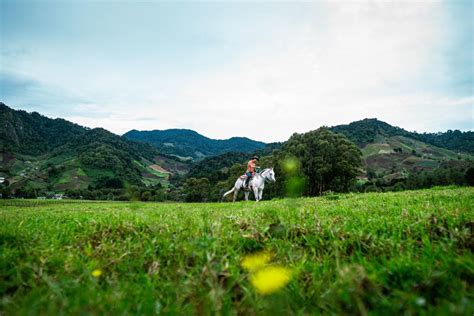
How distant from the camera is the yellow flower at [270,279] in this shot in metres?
2.21

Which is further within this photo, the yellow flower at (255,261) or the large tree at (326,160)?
the large tree at (326,160)

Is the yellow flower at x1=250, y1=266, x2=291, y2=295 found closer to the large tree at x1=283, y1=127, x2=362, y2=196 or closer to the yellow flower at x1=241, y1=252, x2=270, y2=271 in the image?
the yellow flower at x1=241, y1=252, x2=270, y2=271

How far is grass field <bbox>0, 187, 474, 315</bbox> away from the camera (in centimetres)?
184

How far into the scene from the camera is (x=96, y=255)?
296cm

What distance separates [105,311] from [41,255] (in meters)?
1.68

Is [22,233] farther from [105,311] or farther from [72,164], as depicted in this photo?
[72,164]

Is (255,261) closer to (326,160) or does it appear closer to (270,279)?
(270,279)

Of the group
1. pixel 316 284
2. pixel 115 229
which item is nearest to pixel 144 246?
pixel 115 229

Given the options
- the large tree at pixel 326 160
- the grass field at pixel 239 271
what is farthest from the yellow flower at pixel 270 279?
the large tree at pixel 326 160

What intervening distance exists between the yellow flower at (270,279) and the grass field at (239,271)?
0.10 ft

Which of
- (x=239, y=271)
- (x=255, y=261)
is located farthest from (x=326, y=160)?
(x=239, y=271)

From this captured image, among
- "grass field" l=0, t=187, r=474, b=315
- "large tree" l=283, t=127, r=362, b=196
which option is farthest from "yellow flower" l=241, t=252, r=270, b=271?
"large tree" l=283, t=127, r=362, b=196

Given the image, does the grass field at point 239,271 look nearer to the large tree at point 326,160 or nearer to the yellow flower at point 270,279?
the yellow flower at point 270,279

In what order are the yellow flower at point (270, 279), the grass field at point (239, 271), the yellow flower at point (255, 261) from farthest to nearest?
1. the yellow flower at point (255, 261)
2. the yellow flower at point (270, 279)
3. the grass field at point (239, 271)
